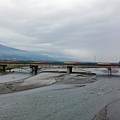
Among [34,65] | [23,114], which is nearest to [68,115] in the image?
[23,114]

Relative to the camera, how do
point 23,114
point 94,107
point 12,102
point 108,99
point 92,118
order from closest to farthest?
point 92,118, point 23,114, point 94,107, point 12,102, point 108,99

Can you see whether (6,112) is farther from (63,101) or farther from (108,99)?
(108,99)

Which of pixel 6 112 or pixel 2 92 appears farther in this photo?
pixel 2 92

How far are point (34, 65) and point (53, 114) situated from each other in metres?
88.4

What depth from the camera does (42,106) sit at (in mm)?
30531

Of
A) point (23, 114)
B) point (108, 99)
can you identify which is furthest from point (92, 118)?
point (108, 99)

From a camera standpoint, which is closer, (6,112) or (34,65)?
(6,112)

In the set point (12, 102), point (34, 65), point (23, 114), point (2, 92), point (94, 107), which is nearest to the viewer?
point (23, 114)

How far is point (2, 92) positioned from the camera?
43.2 m

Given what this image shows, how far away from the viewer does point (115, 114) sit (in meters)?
26.0

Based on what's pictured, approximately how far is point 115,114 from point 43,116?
26.9 feet

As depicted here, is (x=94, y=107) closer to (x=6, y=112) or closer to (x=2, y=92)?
(x=6, y=112)

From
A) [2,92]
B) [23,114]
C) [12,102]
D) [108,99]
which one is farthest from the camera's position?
[2,92]

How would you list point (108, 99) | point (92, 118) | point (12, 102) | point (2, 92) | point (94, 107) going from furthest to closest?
1. point (2, 92)
2. point (108, 99)
3. point (12, 102)
4. point (94, 107)
5. point (92, 118)
